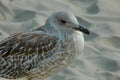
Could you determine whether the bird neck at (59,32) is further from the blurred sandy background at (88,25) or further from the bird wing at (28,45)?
the blurred sandy background at (88,25)

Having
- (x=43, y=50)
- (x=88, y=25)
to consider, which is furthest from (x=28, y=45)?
(x=88, y=25)

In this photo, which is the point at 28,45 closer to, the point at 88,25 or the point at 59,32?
the point at 59,32

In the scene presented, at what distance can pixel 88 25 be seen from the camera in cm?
829

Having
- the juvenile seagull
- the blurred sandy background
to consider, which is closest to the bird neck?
the juvenile seagull

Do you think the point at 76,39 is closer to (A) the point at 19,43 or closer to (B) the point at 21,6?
(A) the point at 19,43

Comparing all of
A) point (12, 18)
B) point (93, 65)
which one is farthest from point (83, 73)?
point (12, 18)

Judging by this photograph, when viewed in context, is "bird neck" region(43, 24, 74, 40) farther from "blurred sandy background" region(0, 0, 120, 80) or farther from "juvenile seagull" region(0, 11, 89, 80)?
"blurred sandy background" region(0, 0, 120, 80)

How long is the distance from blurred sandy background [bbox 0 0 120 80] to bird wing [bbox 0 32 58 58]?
0.83 m

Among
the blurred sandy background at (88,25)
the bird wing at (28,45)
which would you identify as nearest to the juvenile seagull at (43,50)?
the bird wing at (28,45)

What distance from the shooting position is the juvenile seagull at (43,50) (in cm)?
627

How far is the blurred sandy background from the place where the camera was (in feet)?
23.7

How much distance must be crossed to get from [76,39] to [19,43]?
595mm

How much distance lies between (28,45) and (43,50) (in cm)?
16

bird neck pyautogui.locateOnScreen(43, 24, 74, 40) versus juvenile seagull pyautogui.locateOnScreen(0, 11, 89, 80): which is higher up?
bird neck pyautogui.locateOnScreen(43, 24, 74, 40)
